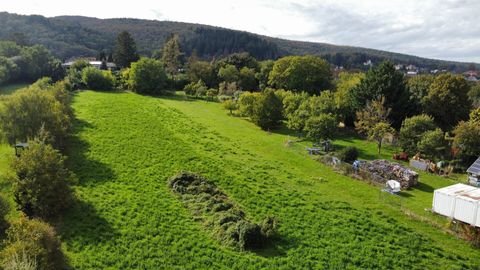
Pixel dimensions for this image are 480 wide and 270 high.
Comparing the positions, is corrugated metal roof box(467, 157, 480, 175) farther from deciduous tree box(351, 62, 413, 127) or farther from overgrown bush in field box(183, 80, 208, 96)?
overgrown bush in field box(183, 80, 208, 96)

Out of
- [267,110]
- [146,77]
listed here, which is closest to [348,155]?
[267,110]

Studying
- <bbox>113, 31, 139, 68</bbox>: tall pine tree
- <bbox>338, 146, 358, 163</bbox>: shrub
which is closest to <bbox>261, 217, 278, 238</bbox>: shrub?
<bbox>338, 146, 358, 163</bbox>: shrub

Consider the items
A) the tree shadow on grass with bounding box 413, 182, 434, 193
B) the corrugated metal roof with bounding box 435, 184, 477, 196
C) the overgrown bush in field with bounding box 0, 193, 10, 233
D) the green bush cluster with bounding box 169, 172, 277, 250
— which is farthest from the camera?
the tree shadow on grass with bounding box 413, 182, 434, 193

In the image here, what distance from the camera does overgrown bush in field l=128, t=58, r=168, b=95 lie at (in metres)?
72.3

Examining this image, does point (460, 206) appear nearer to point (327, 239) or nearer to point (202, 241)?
point (327, 239)

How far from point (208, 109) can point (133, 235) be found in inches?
1662

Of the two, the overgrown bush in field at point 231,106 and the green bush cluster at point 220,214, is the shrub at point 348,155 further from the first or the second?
the overgrown bush in field at point 231,106

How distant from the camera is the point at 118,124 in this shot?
150ft

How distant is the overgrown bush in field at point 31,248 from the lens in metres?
14.7

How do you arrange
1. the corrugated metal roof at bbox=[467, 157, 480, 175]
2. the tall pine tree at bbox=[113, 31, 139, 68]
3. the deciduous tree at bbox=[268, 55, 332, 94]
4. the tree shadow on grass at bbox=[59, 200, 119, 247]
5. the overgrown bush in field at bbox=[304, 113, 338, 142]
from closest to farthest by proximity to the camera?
the tree shadow on grass at bbox=[59, 200, 119, 247] < the corrugated metal roof at bbox=[467, 157, 480, 175] < the overgrown bush in field at bbox=[304, 113, 338, 142] < the deciduous tree at bbox=[268, 55, 332, 94] < the tall pine tree at bbox=[113, 31, 139, 68]

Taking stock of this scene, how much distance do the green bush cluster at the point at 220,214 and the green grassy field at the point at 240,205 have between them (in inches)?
24.3

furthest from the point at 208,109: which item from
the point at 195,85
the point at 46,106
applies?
the point at 46,106

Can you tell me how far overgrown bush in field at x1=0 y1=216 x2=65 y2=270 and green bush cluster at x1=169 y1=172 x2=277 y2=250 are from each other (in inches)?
325

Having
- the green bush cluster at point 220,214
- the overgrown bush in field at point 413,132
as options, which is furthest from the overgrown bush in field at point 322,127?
the green bush cluster at point 220,214
